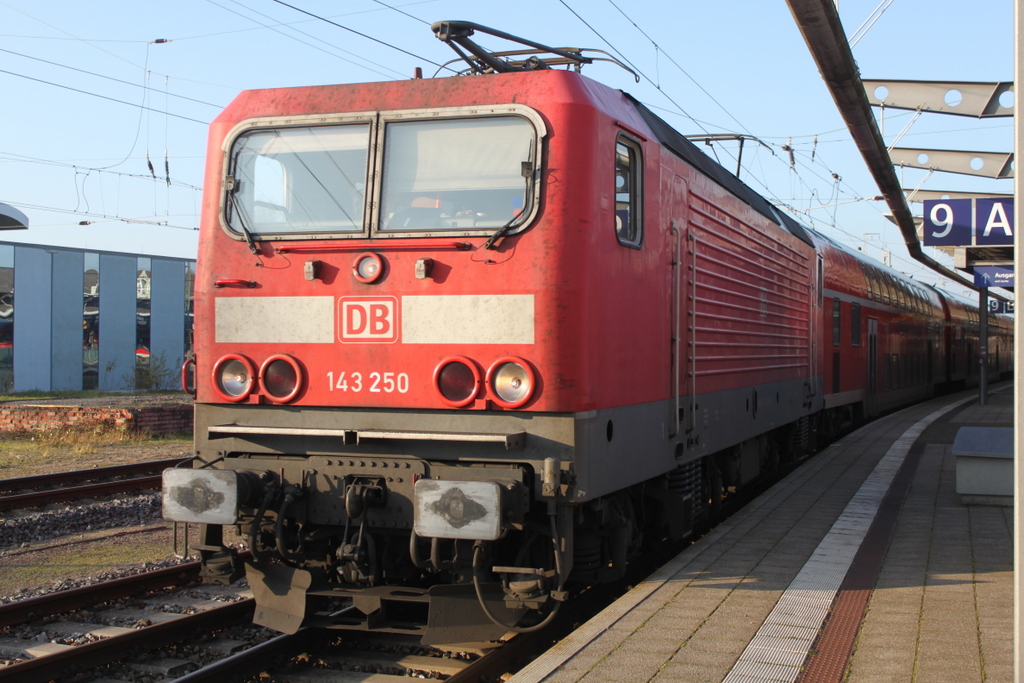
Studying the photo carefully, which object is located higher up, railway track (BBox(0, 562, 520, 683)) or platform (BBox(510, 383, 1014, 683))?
platform (BBox(510, 383, 1014, 683))

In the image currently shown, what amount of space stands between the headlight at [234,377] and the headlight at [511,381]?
148cm

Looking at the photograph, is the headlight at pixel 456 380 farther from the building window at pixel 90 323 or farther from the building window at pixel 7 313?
the building window at pixel 90 323

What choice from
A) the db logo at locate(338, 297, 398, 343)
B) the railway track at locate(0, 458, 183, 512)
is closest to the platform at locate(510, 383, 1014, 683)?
the db logo at locate(338, 297, 398, 343)

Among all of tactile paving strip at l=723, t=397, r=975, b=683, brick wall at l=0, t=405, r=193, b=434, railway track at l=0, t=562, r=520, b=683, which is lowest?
railway track at l=0, t=562, r=520, b=683

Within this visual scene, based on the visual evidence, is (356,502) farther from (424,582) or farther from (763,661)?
(763,661)

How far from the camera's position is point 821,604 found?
17.8 feet

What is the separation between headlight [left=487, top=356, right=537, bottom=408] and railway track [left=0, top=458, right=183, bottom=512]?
5.81m

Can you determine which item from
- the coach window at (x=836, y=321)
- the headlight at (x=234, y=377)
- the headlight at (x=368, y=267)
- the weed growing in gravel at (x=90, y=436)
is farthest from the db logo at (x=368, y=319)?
the weed growing in gravel at (x=90, y=436)

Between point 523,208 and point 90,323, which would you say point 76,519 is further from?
point 90,323

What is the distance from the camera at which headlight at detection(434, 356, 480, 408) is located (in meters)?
5.06

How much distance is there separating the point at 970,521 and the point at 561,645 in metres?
4.99

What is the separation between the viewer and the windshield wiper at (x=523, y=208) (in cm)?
502

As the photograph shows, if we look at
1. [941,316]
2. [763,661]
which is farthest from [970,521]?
[941,316]

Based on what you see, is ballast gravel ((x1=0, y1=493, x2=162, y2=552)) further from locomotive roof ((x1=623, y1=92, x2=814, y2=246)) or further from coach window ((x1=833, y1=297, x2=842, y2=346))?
coach window ((x1=833, y1=297, x2=842, y2=346))
